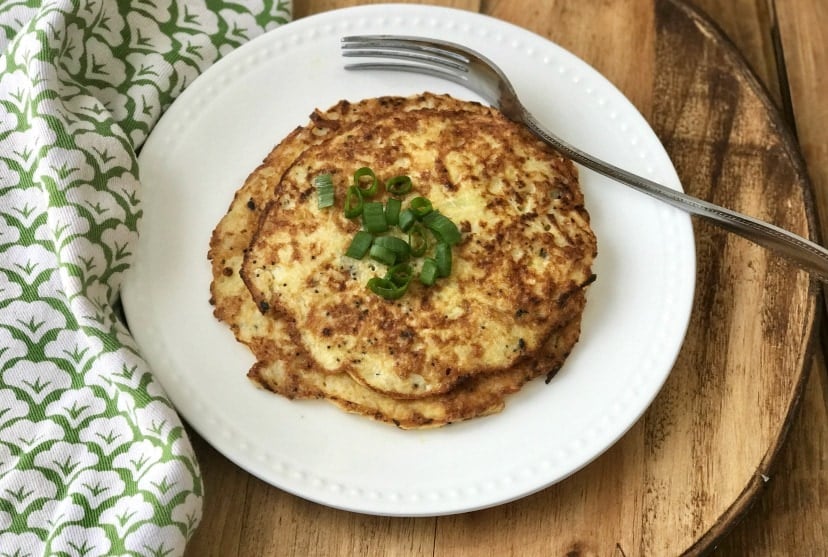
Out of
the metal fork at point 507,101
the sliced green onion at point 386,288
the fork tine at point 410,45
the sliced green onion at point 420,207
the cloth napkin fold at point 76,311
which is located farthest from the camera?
the fork tine at point 410,45

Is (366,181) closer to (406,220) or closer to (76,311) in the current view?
(406,220)

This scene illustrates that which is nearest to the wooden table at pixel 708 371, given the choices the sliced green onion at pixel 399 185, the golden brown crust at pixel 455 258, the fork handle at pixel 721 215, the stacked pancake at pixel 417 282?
the fork handle at pixel 721 215

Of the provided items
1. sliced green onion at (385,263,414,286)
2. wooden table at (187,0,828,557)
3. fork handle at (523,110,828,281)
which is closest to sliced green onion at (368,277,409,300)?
sliced green onion at (385,263,414,286)

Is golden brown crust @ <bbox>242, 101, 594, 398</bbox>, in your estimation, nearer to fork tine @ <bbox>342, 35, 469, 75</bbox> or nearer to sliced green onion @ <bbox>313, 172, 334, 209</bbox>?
sliced green onion @ <bbox>313, 172, 334, 209</bbox>

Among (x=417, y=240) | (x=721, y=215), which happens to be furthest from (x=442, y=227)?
(x=721, y=215)

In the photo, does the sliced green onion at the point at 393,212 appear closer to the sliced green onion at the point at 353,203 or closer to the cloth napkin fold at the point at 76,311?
the sliced green onion at the point at 353,203

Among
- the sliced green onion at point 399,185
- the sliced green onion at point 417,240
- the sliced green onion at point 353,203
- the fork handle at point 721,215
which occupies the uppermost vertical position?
the fork handle at point 721,215
